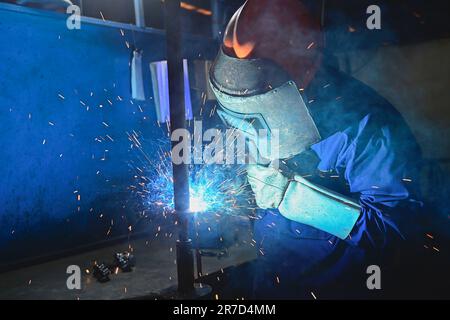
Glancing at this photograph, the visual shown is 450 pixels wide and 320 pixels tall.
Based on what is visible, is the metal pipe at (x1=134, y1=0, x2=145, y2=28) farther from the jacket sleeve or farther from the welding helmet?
the jacket sleeve

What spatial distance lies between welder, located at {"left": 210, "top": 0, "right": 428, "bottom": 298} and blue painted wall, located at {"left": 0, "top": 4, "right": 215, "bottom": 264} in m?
3.75

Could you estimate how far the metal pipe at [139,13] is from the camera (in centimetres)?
662

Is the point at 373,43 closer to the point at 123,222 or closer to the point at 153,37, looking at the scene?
the point at 153,37

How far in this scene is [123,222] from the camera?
6.34m

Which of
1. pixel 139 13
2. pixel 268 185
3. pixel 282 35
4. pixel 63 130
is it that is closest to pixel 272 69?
pixel 282 35

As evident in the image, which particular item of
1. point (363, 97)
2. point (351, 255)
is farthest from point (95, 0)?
point (351, 255)

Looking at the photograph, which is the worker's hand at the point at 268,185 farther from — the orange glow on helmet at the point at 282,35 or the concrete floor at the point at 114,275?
the concrete floor at the point at 114,275

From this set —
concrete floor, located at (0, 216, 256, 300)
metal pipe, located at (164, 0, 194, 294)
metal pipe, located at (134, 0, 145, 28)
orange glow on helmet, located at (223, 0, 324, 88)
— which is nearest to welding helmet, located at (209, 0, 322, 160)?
orange glow on helmet, located at (223, 0, 324, 88)

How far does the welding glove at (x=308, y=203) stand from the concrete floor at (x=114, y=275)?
70.7 inches

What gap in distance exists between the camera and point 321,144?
7.82 ft

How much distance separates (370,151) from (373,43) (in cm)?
349

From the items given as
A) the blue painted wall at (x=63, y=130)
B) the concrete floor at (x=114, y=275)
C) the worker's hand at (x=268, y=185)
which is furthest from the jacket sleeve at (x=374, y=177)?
the blue painted wall at (x=63, y=130)

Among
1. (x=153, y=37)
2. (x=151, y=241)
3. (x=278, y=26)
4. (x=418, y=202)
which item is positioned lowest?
(x=151, y=241)

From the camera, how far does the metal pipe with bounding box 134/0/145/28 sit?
6.62 m
